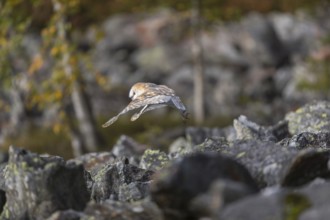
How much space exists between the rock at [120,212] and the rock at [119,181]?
0.87 meters

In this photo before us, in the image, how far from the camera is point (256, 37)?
46188mm

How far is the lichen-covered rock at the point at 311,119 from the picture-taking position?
8.80 meters

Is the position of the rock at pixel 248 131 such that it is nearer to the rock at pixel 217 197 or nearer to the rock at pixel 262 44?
the rock at pixel 217 197

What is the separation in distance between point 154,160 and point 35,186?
2.65 m

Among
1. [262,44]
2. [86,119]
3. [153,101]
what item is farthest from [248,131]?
[262,44]

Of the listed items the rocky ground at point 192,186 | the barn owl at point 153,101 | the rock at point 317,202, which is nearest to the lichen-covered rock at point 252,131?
the barn owl at point 153,101

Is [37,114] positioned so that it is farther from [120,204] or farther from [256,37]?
[120,204]

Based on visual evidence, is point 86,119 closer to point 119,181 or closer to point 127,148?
point 127,148

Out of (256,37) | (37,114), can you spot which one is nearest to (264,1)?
(256,37)

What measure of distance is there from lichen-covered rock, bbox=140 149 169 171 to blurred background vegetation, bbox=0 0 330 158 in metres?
9.34

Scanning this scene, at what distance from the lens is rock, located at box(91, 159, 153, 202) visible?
236 inches

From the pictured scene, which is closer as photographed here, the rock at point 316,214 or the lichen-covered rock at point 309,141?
the rock at point 316,214

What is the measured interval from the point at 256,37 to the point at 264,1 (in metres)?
5.69

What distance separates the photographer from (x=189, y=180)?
4.29m
